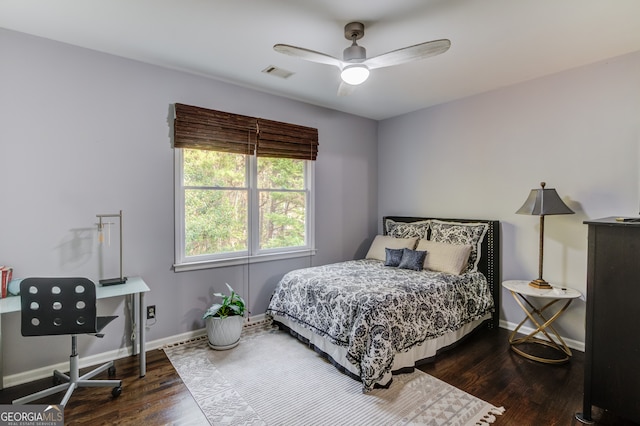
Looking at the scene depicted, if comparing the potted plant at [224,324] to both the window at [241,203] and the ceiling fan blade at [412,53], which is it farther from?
the ceiling fan blade at [412,53]

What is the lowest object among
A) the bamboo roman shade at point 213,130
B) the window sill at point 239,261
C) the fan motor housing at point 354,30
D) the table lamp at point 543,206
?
the window sill at point 239,261

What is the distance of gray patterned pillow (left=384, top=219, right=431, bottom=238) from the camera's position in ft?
12.8

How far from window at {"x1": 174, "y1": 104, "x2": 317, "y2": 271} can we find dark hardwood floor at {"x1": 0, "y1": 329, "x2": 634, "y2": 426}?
105 centimetres

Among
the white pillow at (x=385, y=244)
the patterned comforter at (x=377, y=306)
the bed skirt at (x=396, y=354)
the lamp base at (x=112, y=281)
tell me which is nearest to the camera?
the patterned comforter at (x=377, y=306)

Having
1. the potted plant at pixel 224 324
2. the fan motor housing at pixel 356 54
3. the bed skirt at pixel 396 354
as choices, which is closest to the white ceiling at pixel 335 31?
the fan motor housing at pixel 356 54

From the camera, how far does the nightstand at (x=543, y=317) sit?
268 cm

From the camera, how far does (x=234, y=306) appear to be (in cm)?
297

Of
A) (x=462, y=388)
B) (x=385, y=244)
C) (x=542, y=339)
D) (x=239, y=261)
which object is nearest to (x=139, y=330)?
(x=239, y=261)

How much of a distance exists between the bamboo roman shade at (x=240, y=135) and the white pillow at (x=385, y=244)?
4.60 feet

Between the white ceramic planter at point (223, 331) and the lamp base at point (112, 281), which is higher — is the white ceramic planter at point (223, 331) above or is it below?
below

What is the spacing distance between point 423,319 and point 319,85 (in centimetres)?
→ 256

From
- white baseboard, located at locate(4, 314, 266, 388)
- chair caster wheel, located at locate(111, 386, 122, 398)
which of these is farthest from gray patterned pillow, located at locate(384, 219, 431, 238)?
chair caster wheel, located at locate(111, 386, 122, 398)

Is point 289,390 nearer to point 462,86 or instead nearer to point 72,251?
point 72,251

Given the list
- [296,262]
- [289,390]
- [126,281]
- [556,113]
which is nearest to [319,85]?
[296,262]
